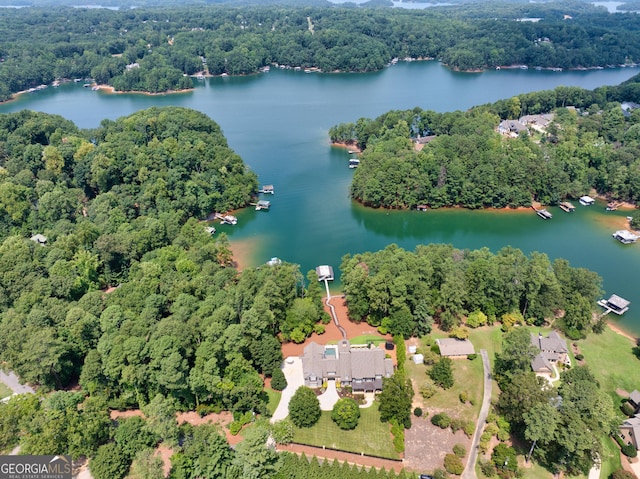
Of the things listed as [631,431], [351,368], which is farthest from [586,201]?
[351,368]

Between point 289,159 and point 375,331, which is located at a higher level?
point 289,159

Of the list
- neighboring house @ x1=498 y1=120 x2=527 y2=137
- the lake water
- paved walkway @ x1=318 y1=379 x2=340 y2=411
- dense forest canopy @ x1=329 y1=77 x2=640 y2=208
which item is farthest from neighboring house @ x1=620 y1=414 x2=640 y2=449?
neighboring house @ x1=498 y1=120 x2=527 y2=137

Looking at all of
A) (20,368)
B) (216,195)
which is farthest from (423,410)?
(216,195)

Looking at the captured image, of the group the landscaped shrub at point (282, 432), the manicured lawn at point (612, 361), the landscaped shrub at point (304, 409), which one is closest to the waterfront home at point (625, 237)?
the manicured lawn at point (612, 361)

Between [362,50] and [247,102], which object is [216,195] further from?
[362,50]

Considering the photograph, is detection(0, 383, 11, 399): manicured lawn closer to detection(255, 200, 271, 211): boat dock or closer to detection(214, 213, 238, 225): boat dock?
detection(214, 213, 238, 225): boat dock
